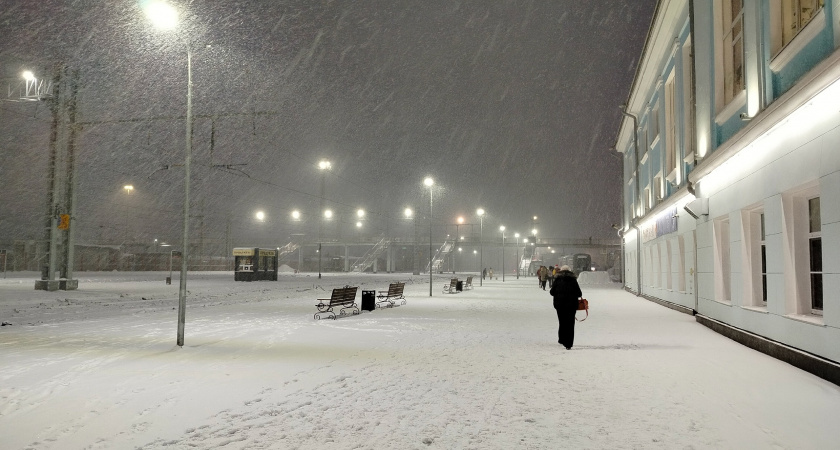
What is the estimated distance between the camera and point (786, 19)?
9.98m

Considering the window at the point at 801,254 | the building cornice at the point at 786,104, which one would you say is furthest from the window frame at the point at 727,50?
the window at the point at 801,254

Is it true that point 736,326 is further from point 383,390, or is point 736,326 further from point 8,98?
point 8,98

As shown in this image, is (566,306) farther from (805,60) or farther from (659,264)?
(659,264)

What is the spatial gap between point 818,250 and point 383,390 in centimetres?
719

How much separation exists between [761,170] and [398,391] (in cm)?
783

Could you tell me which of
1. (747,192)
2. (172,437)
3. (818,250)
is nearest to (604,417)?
(172,437)

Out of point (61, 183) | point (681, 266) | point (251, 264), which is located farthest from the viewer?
point (251, 264)

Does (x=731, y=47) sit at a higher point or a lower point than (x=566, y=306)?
higher

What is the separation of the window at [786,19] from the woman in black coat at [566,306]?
17.3ft

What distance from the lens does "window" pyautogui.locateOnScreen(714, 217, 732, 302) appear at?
14070 mm

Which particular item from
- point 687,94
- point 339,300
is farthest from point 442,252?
point 339,300

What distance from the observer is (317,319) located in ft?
53.5

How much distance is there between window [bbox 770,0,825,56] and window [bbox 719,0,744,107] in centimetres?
272

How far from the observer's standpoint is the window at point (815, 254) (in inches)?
359
